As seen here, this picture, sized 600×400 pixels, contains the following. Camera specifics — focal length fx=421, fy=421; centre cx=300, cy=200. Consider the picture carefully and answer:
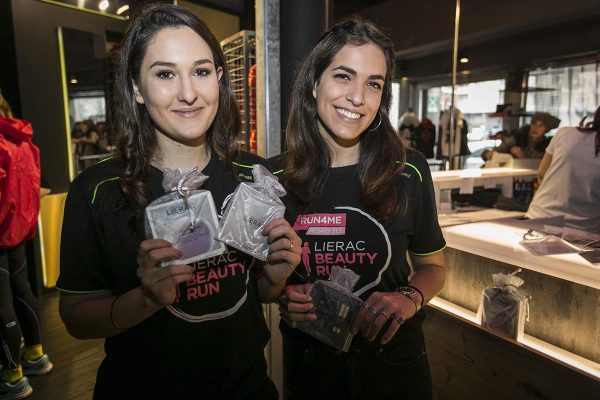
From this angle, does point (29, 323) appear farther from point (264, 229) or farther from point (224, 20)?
point (224, 20)

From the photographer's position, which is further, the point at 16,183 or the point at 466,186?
the point at 466,186

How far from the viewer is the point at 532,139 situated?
222 inches

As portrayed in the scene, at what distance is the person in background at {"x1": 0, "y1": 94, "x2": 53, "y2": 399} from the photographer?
260 centimetres

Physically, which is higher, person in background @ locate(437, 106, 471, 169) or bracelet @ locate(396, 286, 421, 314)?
person in background @ locate(437, 106, 471, 169)

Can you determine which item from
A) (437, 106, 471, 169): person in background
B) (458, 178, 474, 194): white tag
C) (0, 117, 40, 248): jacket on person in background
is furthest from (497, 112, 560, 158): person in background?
(0, 117, 40, 248): jacket on person in background

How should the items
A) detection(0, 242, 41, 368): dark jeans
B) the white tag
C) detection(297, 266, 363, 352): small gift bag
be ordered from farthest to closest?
the white tag, detection(0, 242, 41, 368): dark jeans, detection(297, 266, 363, 352): small gift bag

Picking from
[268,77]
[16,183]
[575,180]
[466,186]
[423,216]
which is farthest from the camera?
[466,186]

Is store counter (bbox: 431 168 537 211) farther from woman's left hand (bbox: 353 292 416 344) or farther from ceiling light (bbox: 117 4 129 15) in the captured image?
ceiling light (bbox: 117 4 129 15)

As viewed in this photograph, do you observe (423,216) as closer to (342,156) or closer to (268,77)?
(342,156)

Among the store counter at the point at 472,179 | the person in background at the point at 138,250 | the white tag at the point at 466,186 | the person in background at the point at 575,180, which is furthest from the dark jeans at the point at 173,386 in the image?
the person in background at the point at 575,180

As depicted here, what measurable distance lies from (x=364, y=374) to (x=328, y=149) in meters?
0.75

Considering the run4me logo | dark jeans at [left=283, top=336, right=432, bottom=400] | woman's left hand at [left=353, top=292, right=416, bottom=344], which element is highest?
the run4me logo

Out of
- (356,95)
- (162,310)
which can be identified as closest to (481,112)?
(356,95)

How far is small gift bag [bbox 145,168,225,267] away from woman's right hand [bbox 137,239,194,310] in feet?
0.09
